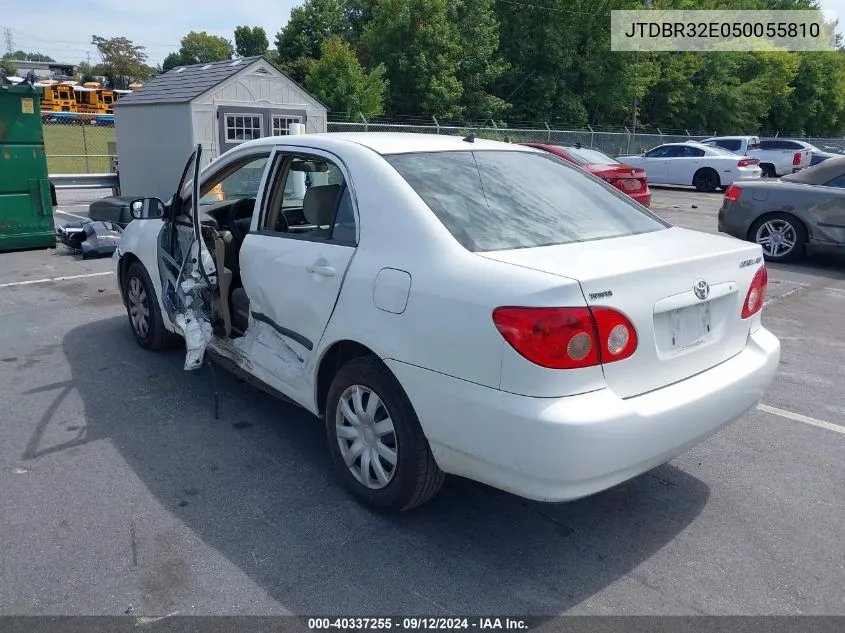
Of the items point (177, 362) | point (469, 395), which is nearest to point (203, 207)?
point (177, 362)

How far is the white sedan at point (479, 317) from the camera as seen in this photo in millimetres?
2609

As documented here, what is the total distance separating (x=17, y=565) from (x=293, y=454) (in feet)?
4.64

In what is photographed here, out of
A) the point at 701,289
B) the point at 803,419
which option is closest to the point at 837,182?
the point at 803,419

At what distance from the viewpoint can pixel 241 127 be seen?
13539 mm

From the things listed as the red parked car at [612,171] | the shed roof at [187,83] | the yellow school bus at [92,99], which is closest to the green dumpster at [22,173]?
the shed roof at [187,83]

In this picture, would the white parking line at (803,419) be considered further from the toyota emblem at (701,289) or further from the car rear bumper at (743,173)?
the car rear bumper at (743,173)

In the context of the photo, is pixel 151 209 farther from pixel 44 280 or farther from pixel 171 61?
pixel 171 61

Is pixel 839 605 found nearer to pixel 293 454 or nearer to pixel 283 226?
pixel 293 454

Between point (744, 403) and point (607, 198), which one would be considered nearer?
point (744, 403)

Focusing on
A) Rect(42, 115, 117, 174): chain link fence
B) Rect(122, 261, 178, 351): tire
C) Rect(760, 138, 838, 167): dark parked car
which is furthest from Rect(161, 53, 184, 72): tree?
Rect(122, 261, 178, 351): tire

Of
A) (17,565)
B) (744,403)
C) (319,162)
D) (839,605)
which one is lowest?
(839,605)

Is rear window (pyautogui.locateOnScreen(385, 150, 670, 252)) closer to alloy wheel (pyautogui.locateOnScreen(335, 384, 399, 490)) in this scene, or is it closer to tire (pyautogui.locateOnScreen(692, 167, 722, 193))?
alloy wheel (pyautogui.locateOnScreen(335, 384, 399, 490))

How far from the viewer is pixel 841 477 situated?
3779mm

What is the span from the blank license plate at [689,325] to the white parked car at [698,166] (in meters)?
19.5
